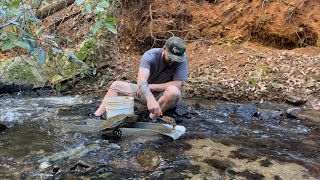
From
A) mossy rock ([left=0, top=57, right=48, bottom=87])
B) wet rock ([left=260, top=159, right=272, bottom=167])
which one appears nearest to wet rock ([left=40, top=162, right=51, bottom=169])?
wet rock ([left=260, top=159, right=272, bottom=167])

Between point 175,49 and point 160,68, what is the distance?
44 cm

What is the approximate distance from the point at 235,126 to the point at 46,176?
7.80 feet

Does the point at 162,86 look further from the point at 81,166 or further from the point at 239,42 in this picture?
the point at 239,42

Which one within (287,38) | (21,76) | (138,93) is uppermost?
(287,38)

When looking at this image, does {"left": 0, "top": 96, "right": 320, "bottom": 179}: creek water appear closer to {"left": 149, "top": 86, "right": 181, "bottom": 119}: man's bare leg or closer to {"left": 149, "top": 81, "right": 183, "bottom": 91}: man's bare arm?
{"left": 149, "top": 86, "right": 181, "bottom": 119}: man's bare leg

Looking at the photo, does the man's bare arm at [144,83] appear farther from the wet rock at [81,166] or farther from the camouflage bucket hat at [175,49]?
the wet rock at [81,166]

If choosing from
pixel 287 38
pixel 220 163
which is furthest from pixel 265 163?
pixel 287 38

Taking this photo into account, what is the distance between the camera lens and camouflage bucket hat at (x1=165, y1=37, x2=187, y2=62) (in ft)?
12.8

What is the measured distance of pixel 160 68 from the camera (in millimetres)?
4316

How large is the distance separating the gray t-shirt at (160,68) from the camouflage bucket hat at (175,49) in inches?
10.1

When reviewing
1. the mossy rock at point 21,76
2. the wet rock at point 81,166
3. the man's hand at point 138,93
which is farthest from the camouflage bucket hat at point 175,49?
the mossy rock at point 21,76

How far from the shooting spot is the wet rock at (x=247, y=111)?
16.5ft

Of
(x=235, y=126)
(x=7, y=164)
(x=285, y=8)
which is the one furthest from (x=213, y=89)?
(x=7, y=164)

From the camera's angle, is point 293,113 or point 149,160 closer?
point 149,160
